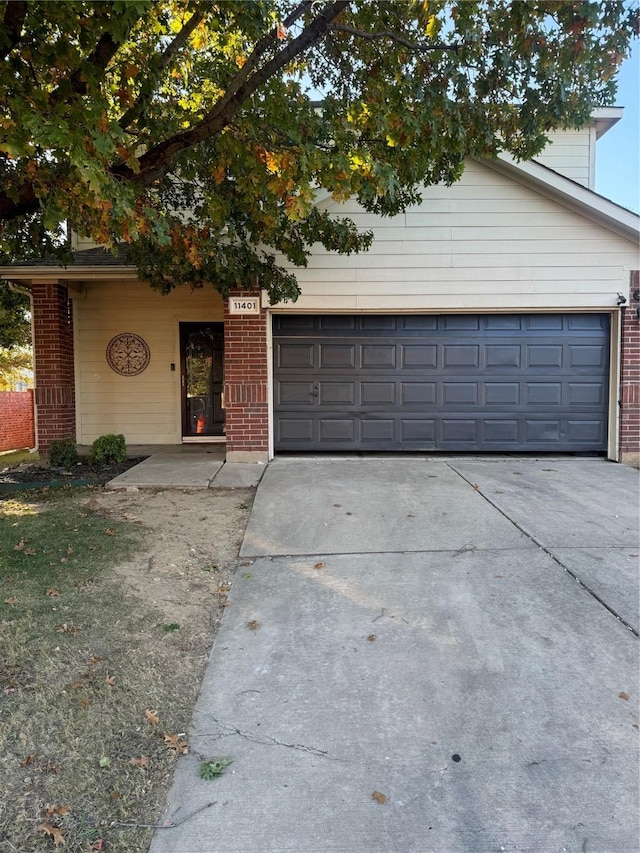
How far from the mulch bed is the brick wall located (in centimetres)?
629

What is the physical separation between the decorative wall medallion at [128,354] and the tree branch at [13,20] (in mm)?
6274

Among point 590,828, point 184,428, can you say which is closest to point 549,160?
point 184,428

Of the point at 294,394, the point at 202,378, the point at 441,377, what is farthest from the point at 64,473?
the point at 441,377

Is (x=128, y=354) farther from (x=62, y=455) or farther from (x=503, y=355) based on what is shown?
(x=503, y=355)

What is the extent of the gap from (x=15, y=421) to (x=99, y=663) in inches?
555

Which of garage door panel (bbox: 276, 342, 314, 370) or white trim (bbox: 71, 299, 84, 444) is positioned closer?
garage door panel (bbox: 276, 342, 314, 370)

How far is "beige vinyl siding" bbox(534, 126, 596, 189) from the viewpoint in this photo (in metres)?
10.4

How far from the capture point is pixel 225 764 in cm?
222

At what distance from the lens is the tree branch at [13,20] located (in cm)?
358

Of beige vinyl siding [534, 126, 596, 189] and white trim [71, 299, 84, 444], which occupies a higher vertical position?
beige vinyl siding [534, 126, 596, 189]

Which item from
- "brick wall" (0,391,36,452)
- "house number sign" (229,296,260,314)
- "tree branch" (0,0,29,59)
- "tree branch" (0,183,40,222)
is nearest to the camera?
"tree branch" (0,0,29,59)

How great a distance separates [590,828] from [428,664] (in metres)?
1.08

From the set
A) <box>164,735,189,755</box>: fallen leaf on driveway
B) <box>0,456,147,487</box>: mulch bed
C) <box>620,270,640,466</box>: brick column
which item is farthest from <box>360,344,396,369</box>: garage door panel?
<box>164,735,189,755</box>: fallen leaf on driveway

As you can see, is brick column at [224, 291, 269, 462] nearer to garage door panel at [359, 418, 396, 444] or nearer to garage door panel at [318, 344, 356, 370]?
garage door panel at [318, 344, 356, 370]
